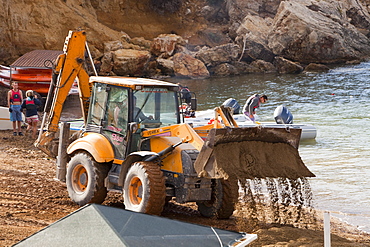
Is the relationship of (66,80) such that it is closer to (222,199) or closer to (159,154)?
(159,154)

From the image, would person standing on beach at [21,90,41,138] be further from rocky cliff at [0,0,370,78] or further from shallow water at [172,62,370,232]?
rocky cliff at [0,0,370,78]

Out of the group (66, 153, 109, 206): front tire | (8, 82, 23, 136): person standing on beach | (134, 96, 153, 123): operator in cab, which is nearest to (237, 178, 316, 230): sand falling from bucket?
(134, 96, 153, 123): operator in cab

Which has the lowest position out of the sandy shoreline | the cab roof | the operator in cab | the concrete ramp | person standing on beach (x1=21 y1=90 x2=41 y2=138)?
the sandy shoreline

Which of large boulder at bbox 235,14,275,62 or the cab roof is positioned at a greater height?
large boulder at bbox 235,14,275,62

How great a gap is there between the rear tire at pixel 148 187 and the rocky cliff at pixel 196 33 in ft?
95.4

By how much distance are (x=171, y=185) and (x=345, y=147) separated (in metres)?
10.5

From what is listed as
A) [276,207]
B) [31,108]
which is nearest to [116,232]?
[276,207]

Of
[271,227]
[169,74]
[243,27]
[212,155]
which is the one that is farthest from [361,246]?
[243,27]

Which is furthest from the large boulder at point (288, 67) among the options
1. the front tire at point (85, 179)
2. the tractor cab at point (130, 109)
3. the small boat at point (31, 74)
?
the front tire at point (85, 179)

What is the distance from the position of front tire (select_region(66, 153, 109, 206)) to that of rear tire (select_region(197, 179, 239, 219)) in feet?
5.43

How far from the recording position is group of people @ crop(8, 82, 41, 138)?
1473cm

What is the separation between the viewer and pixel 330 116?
2391cm

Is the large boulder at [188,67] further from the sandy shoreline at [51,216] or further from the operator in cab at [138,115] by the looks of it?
the operator in cab at [138,115]

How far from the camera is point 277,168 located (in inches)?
279
